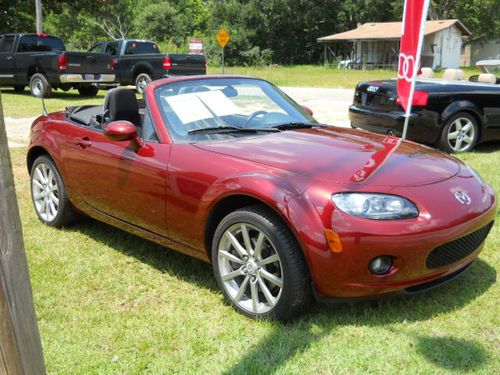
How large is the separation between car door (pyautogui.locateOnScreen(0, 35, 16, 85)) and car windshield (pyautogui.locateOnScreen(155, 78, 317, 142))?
49.1 ft

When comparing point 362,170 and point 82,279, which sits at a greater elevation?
point 362,170

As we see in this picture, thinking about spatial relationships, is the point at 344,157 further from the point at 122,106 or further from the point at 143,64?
the point at 143,64

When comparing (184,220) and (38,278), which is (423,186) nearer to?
(184,220)

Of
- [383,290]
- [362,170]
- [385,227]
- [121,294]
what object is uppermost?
[362,170]

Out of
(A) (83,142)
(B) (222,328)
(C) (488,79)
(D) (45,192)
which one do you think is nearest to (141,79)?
(C) (488,79)

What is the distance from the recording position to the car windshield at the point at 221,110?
3910 mm

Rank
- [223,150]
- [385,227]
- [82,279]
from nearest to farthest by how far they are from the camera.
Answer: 1. [385,227]
2. [223,150]
3. [82,279]

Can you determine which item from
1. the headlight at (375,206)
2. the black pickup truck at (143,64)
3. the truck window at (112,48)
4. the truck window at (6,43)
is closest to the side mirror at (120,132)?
the headlight at (375,206)

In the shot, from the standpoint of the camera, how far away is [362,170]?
10.7 ft

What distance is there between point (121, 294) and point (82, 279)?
1.34ft

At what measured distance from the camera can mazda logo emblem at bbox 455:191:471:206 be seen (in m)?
3.26

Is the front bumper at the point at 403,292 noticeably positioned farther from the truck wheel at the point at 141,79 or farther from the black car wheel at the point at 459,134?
the truck wheel at the point at 141,79

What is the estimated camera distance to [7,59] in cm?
1736

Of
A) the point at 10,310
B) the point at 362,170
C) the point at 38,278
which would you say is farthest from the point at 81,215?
the point at 10,310
